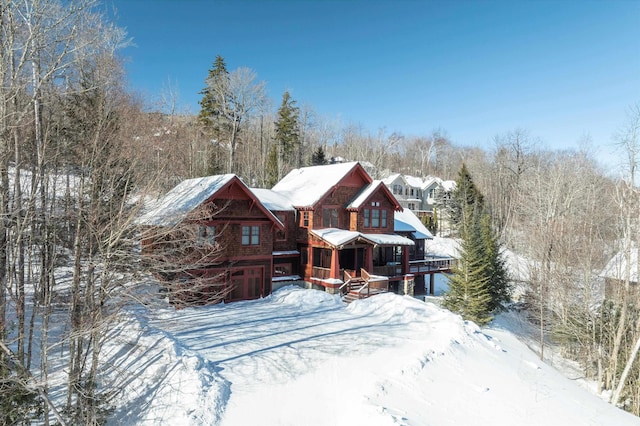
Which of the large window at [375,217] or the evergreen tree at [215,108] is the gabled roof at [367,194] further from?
the evergreen tree at [215,108]

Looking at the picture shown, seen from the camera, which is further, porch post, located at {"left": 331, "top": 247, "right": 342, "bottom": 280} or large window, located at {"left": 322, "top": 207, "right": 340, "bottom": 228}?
large window, located at {"left": 322, "top": 207, "right": 340, "bottom": 228}

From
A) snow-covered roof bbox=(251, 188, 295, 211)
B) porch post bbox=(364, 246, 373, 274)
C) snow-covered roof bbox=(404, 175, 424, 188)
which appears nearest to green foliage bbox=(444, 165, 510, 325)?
porch post bbox=(364, 246, 373, 274)

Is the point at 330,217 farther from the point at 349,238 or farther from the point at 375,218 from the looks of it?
the point at 375,218

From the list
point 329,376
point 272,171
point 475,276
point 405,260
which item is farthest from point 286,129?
point 329,376

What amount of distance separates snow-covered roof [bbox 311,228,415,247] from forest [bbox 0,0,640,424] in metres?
9.57

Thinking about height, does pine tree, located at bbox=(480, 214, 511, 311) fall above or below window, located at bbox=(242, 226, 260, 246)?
below

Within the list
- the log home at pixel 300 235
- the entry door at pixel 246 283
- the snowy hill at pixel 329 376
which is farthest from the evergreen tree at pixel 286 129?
the snowy hill at pixel 329 376

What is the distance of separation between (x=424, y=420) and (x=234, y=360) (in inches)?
250

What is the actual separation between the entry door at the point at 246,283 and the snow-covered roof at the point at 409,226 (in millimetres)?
12626

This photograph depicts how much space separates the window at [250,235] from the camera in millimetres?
21109

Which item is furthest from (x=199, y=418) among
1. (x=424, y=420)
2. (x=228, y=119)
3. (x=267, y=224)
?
(x=228, y=119)

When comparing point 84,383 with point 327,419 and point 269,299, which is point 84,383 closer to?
point 327,419

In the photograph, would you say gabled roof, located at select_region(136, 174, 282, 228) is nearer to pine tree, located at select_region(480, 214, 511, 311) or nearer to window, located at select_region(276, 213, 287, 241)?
window, located at select_region(276, 213, 287, 241)

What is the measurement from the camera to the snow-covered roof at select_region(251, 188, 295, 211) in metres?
24.8
